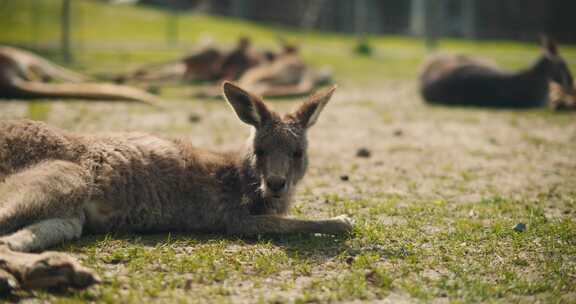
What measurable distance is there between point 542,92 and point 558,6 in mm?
16257

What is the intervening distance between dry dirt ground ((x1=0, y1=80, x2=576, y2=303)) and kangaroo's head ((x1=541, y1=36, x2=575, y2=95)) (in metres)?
2.22

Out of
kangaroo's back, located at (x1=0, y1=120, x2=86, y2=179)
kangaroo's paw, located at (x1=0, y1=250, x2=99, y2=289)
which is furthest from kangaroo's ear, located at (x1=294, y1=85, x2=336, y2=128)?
kangaroo's paw, located at (x1=0, y1=250, x2=99, y2=289)

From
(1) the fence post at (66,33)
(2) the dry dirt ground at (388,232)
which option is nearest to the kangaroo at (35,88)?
(2) the dry dirt ground at (388,232)

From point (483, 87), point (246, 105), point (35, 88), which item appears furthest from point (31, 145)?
point (483, 87)

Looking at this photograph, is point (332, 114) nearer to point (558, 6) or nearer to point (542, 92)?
point (542, 92)

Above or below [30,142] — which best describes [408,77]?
below

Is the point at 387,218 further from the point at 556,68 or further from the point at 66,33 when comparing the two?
the point at 66,33

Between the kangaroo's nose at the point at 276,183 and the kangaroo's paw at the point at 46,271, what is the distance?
137cm

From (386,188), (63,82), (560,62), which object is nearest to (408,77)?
(560,62)

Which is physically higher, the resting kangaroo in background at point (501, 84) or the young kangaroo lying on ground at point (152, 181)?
the young kangaroo lying on ground at point (152, 181)

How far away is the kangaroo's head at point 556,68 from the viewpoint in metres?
11.8

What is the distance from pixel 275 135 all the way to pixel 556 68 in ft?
29.2

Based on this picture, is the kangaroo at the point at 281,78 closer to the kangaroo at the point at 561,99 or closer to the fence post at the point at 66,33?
the kangaroo at the point at 561,99

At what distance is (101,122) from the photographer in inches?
356
